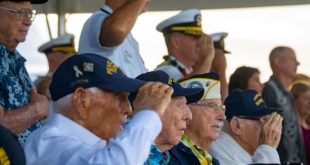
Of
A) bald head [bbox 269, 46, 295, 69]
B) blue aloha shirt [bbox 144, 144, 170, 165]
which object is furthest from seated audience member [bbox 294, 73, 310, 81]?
blue aloha shirt [bbox 144, 144, 170, 165]

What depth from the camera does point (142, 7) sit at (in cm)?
467

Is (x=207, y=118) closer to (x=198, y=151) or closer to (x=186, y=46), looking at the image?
(x=198, y=151)

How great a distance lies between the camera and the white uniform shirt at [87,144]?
305 cm

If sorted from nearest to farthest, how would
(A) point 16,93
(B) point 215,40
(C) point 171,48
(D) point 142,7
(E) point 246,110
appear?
(A) point 16,93 → (D) point 142,7 → (E) point 246,110 → (C) point 171,48 → (B) point 215,40

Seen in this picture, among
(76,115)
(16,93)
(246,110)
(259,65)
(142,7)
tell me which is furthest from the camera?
(259,65)

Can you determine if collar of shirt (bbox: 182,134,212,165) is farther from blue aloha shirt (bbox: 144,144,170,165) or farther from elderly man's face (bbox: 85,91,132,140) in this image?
elderly man's face (bbox: 85,91,132,140)

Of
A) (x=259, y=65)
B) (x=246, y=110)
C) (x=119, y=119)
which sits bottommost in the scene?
(x=259, y=65)

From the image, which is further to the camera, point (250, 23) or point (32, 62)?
point (250, 23)

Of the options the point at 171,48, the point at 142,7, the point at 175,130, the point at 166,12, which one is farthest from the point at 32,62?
the point at 175,130

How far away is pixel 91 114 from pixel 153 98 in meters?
0.31

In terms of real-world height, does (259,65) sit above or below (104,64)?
below

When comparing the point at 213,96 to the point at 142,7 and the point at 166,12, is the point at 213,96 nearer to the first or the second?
the point at 142,7

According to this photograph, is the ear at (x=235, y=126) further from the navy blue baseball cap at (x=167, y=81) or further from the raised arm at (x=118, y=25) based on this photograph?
the raised arm at (x=118, y=25)

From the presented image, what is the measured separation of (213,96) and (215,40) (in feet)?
7.79
